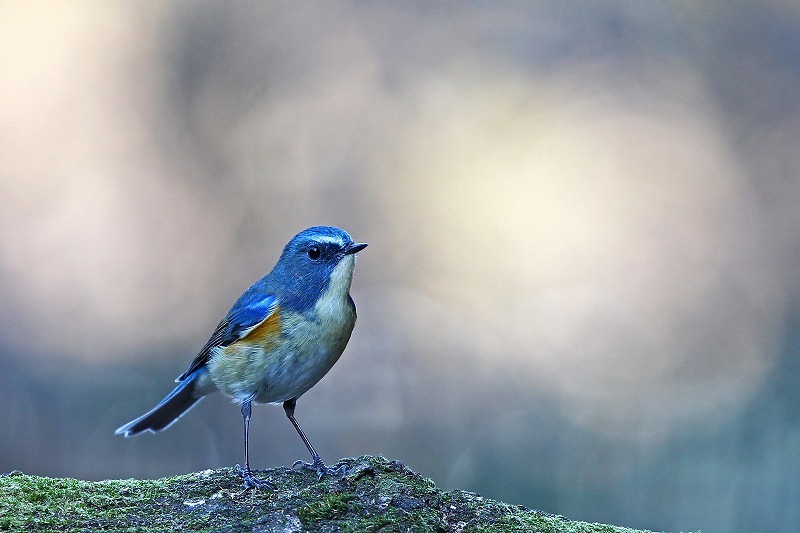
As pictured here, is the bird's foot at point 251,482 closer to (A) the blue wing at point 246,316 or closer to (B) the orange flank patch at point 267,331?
(B) the orange flank patch at point 267,331

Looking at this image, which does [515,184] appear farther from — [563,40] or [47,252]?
[47,252]

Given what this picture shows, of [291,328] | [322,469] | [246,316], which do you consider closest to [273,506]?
[322,469]

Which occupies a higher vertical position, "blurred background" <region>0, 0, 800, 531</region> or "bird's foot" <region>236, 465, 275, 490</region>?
"blurred background" <region>0, 0, 800, 531</region>

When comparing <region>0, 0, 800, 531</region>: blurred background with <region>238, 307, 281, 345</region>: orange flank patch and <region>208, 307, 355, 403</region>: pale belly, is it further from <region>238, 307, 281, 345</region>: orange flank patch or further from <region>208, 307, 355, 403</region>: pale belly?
<region>238, 307, 281, 345</region>: orange flank patch

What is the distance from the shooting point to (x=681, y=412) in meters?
7.24

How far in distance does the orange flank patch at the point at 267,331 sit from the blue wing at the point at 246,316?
0.06ft

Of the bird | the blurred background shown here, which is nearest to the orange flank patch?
the bird

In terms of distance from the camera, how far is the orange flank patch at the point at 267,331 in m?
3.79

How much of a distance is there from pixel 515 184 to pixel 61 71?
4631mm

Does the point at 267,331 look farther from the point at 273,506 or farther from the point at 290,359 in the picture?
the point at 273,506

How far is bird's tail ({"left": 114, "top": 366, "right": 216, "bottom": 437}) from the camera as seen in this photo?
4344 millimetres

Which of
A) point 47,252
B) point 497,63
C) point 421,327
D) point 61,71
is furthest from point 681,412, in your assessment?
point 61,71

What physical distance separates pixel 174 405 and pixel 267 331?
0.95 meters

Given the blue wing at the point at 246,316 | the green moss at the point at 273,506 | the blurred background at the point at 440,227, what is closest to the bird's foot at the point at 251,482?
the green moss at the point at 273,506
